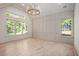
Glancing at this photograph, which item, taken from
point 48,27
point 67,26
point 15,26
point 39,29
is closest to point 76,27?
point 67,26

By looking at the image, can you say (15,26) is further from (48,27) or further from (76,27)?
Answer: (76,27)

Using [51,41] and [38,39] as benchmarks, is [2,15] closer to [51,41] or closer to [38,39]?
[38,39]

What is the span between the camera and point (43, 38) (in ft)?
6.81

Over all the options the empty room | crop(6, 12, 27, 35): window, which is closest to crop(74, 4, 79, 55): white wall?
the empty room

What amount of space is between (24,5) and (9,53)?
759 millimetres

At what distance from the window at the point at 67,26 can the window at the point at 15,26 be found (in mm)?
604

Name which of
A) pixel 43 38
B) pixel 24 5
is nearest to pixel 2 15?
pixel 24 5

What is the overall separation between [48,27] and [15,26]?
1.70ft

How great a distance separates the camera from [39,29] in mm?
2096

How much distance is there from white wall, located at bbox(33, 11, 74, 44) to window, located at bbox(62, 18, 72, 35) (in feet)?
0.20

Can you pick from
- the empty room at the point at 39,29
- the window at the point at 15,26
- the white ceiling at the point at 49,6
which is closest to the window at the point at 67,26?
the empty room at the point at 39,29

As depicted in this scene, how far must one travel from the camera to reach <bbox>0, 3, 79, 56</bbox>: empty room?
197cm

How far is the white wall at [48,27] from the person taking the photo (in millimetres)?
2041

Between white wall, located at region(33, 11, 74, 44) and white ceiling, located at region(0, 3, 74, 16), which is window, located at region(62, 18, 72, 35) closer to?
white wall, located at region(33, 11, 74, 44)
